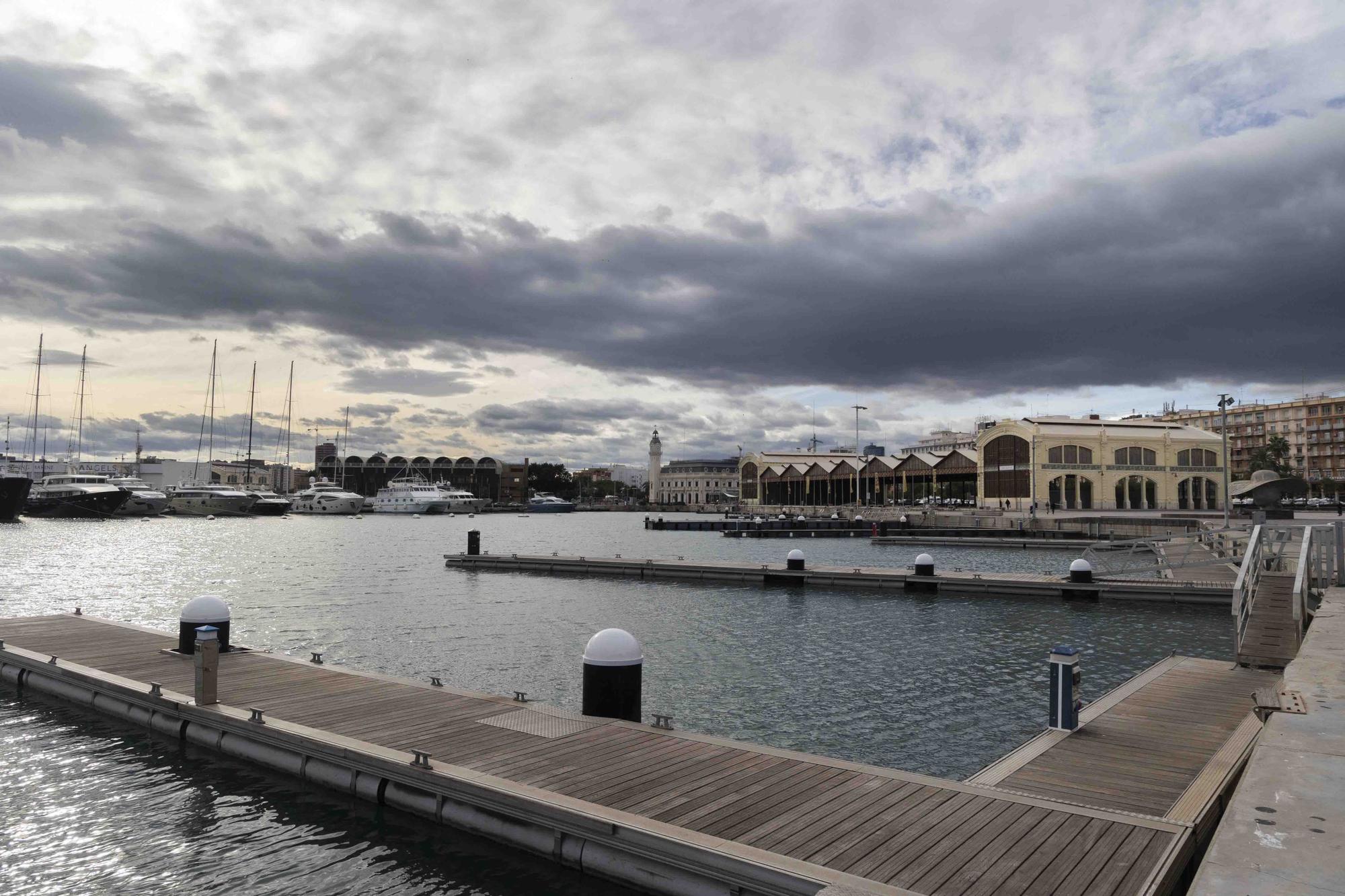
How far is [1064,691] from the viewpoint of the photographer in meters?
12.3

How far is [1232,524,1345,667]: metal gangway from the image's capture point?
54.2ft

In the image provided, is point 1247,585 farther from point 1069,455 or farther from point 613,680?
point 1069,455

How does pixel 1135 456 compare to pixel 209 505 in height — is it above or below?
above

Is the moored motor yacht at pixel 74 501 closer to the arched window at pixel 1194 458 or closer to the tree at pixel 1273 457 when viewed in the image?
the arched window at pixel 1194 458

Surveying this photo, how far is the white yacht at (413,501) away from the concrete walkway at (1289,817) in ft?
569

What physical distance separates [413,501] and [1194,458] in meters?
137

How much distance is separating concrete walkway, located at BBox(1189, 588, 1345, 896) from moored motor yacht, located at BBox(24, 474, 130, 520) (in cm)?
14223

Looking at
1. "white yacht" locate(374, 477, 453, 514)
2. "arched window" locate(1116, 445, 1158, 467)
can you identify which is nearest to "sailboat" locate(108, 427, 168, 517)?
"white yacht" locate(374, 477, 453, 514)

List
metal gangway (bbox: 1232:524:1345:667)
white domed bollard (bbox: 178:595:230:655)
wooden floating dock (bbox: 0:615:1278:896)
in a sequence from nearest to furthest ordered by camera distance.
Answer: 1. wooden floating dock (bbox: 0:615:1278:896)
2. metal gangway (bbox: 1232:524:1345:667)
3. white domed bollard (bbox: 178:595:230:655)

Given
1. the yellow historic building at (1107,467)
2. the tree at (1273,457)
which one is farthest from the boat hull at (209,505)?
the tree at (1273,457)

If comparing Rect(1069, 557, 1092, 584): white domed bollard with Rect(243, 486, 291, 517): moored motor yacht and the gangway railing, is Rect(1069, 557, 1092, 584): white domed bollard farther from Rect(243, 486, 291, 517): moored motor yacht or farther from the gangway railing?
Rect(243, 486, 291, 517): moored motor yacht

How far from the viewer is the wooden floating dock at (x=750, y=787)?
301 inches

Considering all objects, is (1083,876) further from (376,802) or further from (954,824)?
(376,802)

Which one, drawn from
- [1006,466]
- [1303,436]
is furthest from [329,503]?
[1303,436]
